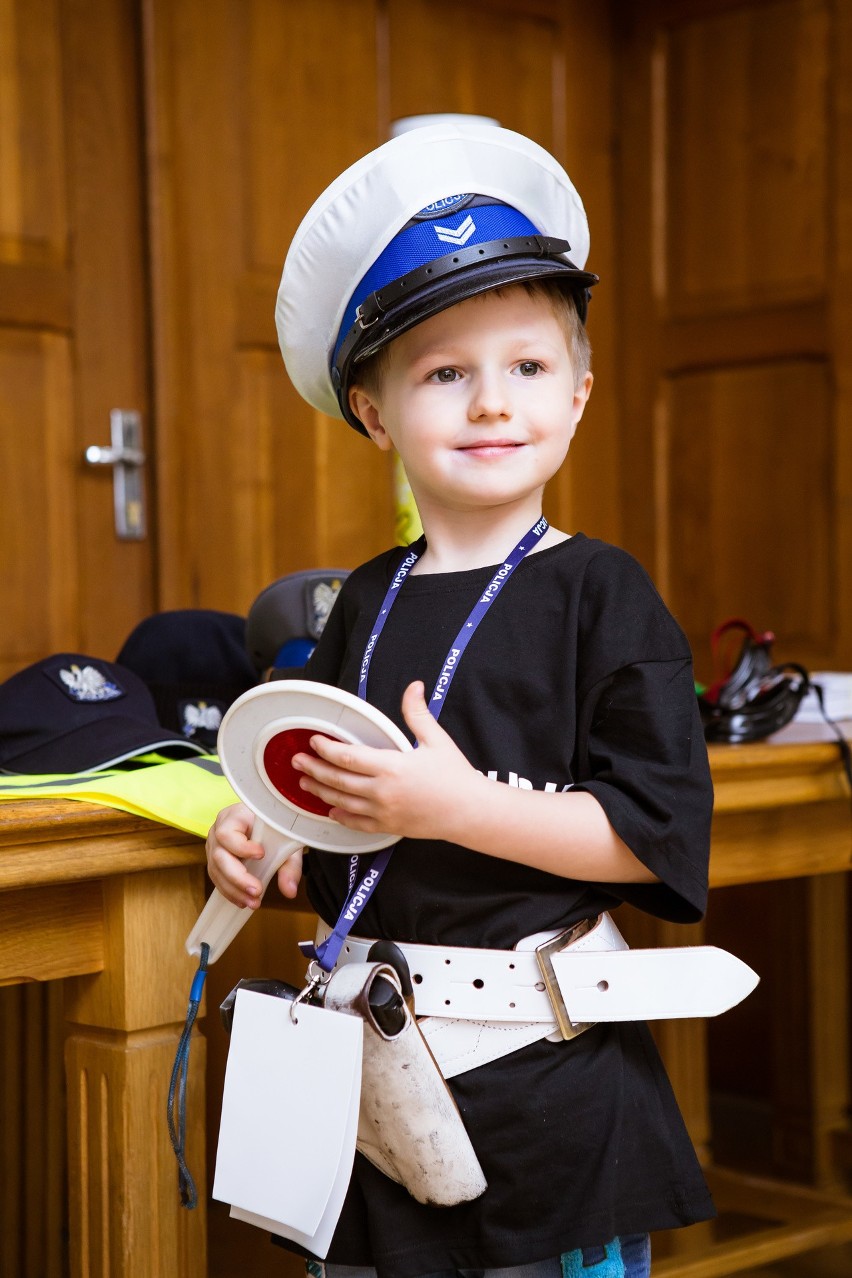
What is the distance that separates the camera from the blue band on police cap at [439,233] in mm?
972

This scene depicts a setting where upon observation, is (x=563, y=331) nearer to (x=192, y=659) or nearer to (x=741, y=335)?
(x=192, y=659)

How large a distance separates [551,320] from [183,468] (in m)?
1.90

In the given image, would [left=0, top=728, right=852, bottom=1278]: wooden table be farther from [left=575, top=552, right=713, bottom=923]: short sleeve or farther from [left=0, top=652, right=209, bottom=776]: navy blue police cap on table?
[left=575, top=552, right=713, bottom=923]: short sleeve

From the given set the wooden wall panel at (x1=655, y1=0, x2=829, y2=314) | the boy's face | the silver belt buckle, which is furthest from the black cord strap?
the wooden wall panel at (x1=655, y1=0, x2=829, y2=314)

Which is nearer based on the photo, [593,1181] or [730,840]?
[593,1181]

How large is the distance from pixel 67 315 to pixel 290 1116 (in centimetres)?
203

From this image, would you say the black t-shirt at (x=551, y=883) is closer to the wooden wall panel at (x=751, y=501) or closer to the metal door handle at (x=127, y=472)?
the metal door handle at (x=127, y=472)

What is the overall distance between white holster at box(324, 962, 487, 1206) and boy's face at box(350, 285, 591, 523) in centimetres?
32

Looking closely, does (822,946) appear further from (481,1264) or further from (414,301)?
(414,301)

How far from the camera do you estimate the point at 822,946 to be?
7.98 feet

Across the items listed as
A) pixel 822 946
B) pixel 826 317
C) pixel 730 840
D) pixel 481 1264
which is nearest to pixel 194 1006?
pixel 481 1264

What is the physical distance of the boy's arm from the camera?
0.86 meters

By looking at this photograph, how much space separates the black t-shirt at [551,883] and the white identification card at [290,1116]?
8cm

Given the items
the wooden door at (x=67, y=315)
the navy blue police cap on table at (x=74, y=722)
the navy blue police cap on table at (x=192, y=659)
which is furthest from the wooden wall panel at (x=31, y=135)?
the navy blue police cap on table at (x=74, y=722)
